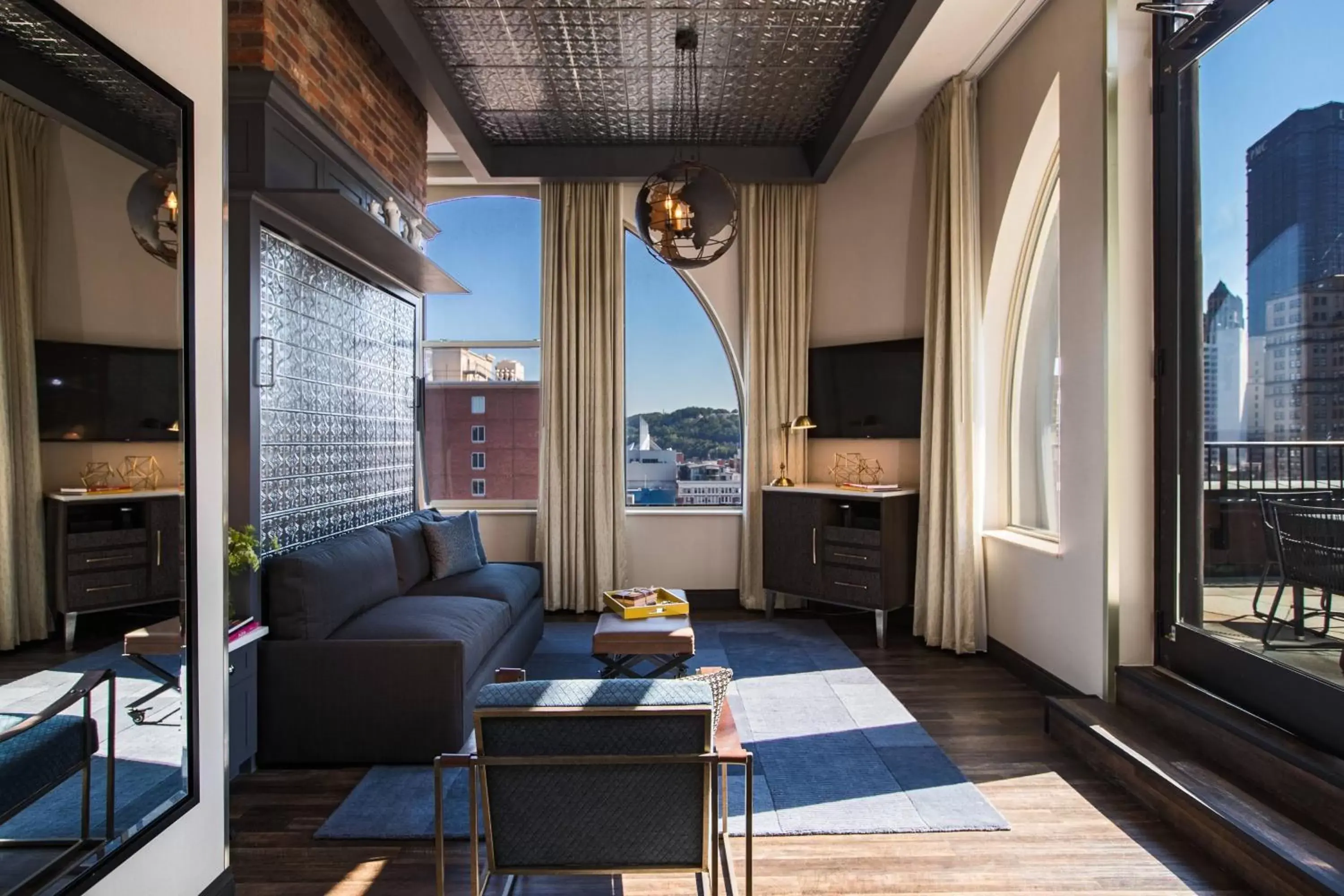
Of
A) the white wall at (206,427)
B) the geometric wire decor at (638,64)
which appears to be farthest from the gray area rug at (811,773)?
the geometric wire decor at (638,64)

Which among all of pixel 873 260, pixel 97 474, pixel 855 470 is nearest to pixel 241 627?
pixel 97 474

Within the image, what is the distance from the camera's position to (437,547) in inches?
183

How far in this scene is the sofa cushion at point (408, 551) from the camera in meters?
4.29

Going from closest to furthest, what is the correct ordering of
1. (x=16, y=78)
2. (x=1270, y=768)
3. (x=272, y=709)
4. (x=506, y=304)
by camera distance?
(x=16, y=78)
(x=1270, y=768)
(x=272, y=709)
(x=506, y=304)

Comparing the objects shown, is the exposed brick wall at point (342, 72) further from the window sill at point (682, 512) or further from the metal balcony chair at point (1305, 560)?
the metal balcony chair at point (1305, 560)

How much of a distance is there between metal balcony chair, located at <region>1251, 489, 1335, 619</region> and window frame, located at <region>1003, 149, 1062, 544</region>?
148cm

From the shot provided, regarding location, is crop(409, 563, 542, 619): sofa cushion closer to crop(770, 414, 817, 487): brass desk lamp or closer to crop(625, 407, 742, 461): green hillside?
crop(625, 407, 742, 461): green hillside

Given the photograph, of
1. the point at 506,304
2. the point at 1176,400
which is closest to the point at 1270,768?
the point at 1176,400

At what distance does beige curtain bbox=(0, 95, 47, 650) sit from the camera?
4.51ft

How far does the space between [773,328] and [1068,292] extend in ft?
8.00

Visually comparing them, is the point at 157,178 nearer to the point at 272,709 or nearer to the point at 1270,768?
the point at 272,709

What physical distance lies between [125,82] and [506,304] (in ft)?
15.1

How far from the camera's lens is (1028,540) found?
4.39 metres

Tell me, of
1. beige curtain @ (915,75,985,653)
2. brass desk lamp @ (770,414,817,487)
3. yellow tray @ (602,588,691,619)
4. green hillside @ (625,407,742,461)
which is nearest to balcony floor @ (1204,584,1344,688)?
beige curtain @ (915,75,985,653)
